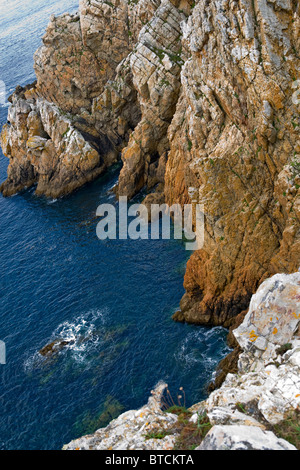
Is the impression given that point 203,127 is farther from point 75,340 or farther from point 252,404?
point 252,404

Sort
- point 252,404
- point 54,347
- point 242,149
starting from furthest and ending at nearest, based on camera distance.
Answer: point 54,347 → point 242,149 → point 252,404

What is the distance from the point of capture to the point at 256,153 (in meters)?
39.2

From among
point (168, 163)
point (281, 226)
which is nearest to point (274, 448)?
point (281, 226)

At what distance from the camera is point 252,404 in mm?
17484

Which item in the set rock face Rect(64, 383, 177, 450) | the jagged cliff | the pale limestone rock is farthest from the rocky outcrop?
the pale limestone rock

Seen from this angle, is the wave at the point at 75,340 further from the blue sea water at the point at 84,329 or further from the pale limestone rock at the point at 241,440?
the pale limestone rock at the point at 241,440

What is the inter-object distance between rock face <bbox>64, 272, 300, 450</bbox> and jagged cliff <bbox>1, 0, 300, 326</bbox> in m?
15.0

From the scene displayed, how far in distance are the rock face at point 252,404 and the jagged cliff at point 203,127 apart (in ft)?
49.2

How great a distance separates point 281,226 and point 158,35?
43.1m

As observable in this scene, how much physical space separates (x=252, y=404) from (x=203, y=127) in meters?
36.0

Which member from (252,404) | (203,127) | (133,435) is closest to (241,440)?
(252,404)

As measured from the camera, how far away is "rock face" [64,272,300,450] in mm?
14853

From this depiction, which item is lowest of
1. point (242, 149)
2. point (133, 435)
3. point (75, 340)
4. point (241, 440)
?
point (75, 340)

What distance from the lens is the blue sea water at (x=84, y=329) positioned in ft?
124
